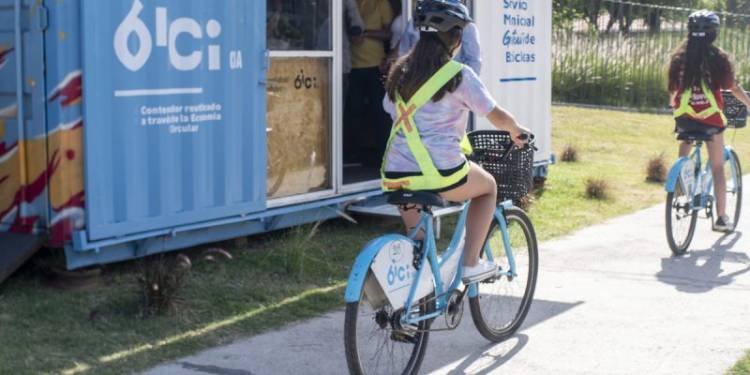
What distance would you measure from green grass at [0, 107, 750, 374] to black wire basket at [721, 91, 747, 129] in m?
1.63

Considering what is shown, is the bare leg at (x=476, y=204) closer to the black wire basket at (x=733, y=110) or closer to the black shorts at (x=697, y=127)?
the black shorts at (x=697, y=127)

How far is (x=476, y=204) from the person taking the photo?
5801 millimetres

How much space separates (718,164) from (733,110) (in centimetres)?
58

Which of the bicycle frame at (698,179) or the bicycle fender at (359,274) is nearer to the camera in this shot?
the bicycle fender at (359,274)

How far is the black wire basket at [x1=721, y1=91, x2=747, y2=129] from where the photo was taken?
9.49 metres

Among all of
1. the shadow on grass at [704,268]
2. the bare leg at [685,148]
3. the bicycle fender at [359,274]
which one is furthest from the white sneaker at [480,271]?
the bare leg at [685,148]

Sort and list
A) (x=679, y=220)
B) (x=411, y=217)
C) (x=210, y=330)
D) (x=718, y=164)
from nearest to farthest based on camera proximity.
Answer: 1. (x=411, y=217)
2. (x=210, y=330)
3. (x=679, y=220)
4. (x=718, y=164)

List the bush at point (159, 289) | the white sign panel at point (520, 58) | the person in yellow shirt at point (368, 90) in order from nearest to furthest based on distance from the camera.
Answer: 1. the bush at point (159, 289)
2. the person in yellow shirt at point (368, 90)
3. the white sign panel at point (520, 58)

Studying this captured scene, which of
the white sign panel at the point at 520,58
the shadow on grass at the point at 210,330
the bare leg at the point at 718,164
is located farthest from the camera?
the white sign panel at the point at 520,58

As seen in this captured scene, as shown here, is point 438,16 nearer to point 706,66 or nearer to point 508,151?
point 508,151

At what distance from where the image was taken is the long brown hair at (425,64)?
5.46 meters

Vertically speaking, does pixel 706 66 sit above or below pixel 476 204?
above

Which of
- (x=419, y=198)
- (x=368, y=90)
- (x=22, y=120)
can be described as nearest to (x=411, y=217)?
(x=419, y=198)

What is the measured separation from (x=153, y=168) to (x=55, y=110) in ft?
2.64
